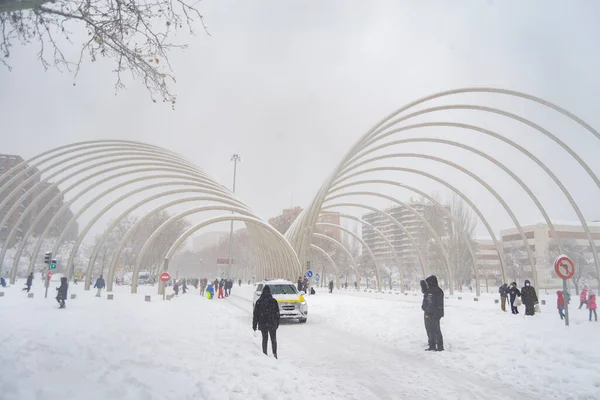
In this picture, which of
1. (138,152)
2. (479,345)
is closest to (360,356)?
(479,345)

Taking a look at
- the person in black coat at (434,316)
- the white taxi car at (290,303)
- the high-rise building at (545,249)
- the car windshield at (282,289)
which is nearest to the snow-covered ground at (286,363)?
the person in black coat at (434,316)

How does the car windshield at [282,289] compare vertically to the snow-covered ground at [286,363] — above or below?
above

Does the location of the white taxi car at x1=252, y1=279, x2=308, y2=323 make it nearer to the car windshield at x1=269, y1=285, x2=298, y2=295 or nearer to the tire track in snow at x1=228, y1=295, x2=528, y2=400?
the car windshield at x1=269, y1=285, x2=298, y2=295

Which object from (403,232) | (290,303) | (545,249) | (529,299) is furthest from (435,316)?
(545,249)

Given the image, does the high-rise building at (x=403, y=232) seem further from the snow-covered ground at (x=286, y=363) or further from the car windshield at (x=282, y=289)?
the snow-covered ground at (x=286, y=363)

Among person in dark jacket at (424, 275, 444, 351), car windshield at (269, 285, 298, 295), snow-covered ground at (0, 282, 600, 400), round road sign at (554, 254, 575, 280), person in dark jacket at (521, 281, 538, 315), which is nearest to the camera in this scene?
snow-covered ground at (0, 282, 600, 400)

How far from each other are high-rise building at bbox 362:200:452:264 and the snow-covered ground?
39.6 meters

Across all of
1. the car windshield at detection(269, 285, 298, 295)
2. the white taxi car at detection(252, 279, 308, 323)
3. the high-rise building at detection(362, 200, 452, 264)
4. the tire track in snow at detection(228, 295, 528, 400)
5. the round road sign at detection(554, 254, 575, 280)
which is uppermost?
the high-rise building at detection(362, 200, 452, 264)

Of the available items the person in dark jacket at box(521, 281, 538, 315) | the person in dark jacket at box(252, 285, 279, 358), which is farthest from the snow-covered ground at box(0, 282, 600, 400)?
the person in dark jacket at box(521, 281, 538, 315)

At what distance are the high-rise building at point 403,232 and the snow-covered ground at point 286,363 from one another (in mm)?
39641

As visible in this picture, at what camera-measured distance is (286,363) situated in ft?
25.5

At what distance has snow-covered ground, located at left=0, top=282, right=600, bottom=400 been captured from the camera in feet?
17.7

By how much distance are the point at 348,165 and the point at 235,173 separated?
142 ft

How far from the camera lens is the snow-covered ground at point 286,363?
5.39 meters
